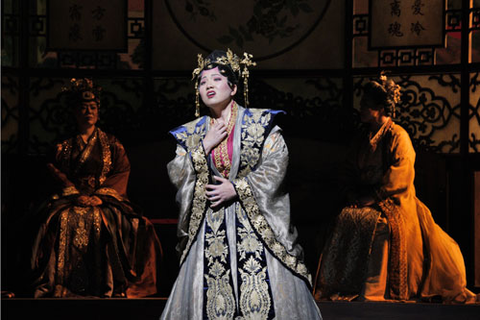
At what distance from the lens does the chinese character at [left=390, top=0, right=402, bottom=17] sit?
6.72 metres

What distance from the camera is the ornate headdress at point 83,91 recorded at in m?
6.24

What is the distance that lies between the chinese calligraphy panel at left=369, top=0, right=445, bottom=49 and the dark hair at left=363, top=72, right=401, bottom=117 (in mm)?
710

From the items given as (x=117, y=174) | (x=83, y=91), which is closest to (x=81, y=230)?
(x=117, y=174)

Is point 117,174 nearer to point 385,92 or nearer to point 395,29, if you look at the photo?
point 385,92

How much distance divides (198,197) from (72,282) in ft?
6.51

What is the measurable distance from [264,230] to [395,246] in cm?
187

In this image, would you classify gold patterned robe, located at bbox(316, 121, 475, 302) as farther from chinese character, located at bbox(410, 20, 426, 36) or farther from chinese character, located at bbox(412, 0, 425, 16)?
chinese character, located at bbox(412, 0, 425, 16)

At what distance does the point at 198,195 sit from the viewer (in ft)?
13.6

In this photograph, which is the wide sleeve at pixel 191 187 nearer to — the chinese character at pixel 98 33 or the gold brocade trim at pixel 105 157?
the gold brocade trim at pixel 105 157

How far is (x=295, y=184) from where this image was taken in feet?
21.8

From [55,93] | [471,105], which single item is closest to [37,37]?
[55,93]

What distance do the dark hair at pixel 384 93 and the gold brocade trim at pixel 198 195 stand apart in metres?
2.13

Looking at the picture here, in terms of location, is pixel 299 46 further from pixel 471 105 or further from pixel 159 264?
pixel 159 264

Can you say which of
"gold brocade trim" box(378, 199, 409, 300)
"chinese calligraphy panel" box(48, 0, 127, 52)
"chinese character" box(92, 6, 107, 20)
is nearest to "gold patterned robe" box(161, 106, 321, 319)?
"gold brocade trim" box(378, 199, 409, 300)
